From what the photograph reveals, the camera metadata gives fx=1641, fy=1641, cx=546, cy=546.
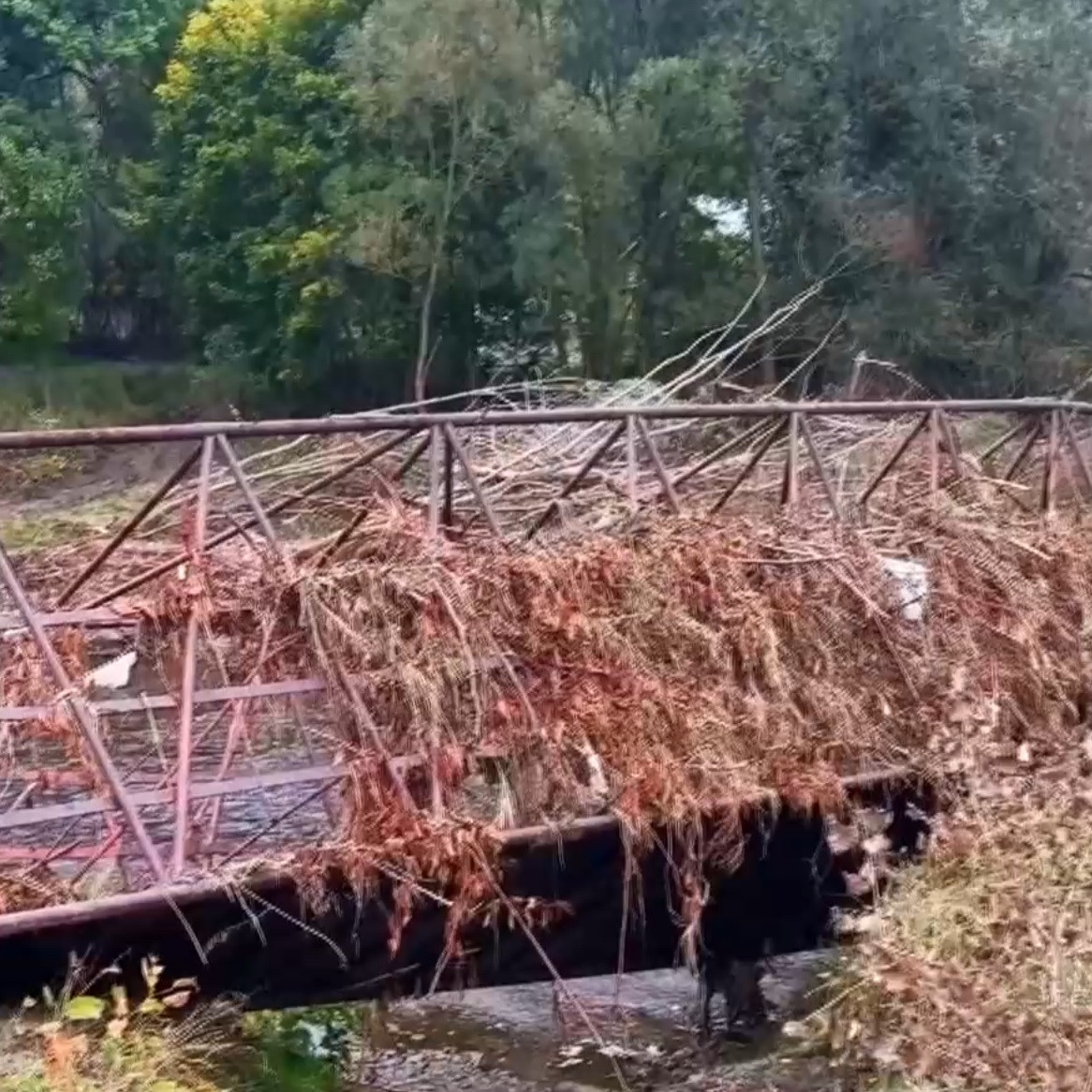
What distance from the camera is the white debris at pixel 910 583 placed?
271 inches

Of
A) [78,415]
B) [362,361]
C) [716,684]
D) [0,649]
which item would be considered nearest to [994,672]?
[716,684]

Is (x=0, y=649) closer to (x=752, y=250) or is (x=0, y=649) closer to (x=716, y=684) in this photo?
(x=716, y=684)

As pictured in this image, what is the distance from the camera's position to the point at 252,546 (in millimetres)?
5594

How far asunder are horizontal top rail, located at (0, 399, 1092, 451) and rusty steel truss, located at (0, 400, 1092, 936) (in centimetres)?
1

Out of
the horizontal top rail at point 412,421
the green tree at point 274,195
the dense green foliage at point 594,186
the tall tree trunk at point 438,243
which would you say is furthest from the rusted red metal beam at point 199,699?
the green tree at point 274,195

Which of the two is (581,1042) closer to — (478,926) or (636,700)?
(478,926)

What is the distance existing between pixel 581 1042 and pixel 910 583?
9.70 feet

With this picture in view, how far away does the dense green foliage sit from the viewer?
2056 centimetres

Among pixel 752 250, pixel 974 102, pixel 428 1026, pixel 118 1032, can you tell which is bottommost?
pixel 428 1026

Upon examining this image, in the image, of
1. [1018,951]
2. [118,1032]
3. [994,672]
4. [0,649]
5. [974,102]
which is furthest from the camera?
[974,102]

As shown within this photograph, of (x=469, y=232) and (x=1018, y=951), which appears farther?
(x=469, y=232)

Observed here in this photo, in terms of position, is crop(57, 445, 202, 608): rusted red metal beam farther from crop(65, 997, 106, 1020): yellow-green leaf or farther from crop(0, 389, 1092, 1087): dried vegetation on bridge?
crop(65, 997, 106, 1020): yellow-green leaf

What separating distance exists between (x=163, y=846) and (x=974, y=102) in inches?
674

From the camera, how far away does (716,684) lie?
6125 mm
